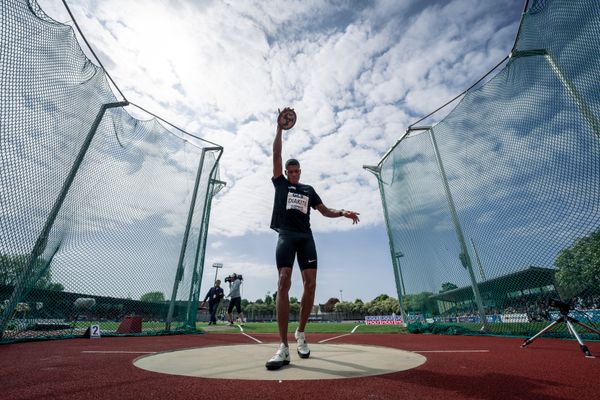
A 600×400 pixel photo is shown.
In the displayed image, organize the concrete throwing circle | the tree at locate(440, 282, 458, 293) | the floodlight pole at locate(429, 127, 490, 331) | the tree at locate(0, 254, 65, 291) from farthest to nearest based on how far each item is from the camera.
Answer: the tree at locate(440, 282, 458, 293)
the floodlight pole at locate(429, 127, 490, 331)
the tree at locate(0, 254, 65, 291)
the concrete throwing circle

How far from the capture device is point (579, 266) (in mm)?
4152

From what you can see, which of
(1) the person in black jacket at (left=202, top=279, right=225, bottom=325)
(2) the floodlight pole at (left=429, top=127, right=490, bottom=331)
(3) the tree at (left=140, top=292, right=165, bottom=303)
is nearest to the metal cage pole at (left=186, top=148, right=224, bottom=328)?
(3) the tree at (left=140, top=292, right=165, bottom=303)

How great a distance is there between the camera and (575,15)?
396 centimetres

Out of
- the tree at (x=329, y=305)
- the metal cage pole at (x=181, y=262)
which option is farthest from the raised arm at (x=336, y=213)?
the tree at (x=329, y=305)

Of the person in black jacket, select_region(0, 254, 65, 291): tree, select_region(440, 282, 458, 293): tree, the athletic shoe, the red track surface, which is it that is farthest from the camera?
the person in black jacket

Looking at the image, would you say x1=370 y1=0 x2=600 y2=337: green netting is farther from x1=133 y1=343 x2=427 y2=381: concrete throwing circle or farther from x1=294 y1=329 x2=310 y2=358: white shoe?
x1=294 y1=329 x2=310 y2=358: white shoe

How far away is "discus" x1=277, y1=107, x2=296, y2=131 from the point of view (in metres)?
3.23

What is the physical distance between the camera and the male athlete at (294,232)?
281cm

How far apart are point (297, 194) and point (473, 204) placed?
4774mm

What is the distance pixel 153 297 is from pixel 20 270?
2895mm

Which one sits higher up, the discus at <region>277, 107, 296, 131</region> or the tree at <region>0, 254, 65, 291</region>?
the discus at <region>277, 107, 296, 131</region>

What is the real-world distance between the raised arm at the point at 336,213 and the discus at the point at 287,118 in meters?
1.01

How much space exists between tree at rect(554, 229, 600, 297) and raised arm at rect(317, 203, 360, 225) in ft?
11.4

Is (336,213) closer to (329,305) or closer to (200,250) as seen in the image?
(200,250)
